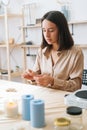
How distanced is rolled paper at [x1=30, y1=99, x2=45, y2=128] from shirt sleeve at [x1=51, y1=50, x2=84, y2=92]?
0.59 metres

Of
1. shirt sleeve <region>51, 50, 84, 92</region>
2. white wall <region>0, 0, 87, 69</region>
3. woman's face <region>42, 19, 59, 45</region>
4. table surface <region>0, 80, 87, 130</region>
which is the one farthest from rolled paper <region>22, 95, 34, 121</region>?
white wall <region>0, 0, 87, 69</region>

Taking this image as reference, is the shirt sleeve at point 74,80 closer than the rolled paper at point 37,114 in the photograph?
No

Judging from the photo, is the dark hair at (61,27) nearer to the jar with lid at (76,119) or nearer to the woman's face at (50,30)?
the woman's face at (50,30)

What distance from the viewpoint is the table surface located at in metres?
1.08

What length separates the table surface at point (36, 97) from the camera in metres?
1.08

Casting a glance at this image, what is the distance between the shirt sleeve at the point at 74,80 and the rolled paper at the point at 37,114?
0.59 m

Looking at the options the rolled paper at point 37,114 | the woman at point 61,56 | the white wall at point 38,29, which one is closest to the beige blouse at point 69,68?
the woman at point 61,56

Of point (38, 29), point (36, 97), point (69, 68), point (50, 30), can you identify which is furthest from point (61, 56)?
point (38, 29)

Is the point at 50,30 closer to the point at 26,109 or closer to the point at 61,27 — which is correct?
the point at 61,27

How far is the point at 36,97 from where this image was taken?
1511mm

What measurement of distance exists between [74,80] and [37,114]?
756mm

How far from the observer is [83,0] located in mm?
2908

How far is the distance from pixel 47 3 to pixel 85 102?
2.28 metres

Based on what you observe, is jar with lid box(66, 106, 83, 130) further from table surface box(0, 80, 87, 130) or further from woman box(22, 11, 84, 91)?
woman box(22, 11, 84, 91)
